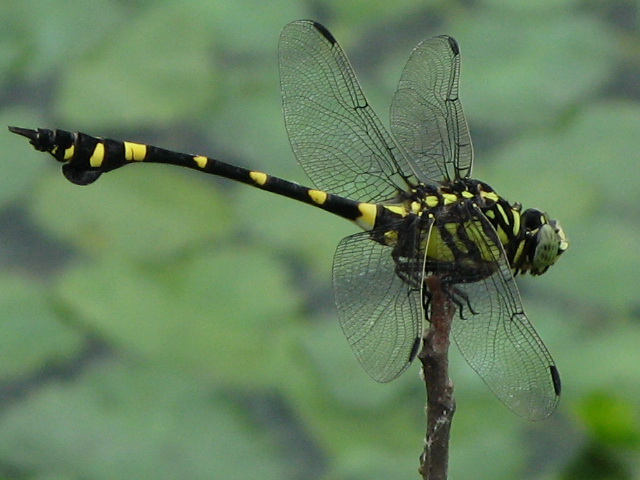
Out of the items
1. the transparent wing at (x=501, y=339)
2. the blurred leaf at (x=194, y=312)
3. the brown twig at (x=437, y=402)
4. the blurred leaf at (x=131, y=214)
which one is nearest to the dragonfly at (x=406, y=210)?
the transparent wing at (x=501, y=339)

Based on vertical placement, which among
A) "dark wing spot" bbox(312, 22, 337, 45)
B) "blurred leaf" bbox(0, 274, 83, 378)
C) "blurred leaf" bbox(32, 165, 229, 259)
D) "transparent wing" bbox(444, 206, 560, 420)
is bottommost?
"transparent wing" bbox(444, 206, 560, 420)

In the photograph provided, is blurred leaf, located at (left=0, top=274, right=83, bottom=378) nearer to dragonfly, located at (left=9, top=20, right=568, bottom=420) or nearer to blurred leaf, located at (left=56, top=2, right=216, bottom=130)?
blurred leaf, located at (left=56, top=2, right=216, bottom=130)

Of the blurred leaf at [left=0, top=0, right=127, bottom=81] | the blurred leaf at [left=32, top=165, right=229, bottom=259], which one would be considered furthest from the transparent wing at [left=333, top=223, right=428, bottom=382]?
the blurred leaf at [left=0, top=0, right=127, bottom=81]

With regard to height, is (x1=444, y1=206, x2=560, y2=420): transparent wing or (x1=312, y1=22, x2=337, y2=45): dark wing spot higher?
(x1=312, y1=22, x2=337, y2=45): dark wing spot

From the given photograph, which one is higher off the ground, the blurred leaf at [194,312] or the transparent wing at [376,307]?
the blurred leaf at [194,312]

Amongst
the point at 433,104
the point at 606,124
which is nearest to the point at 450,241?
the point at 433,104

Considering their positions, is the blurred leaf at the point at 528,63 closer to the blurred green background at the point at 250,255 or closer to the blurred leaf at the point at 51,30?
the blurred green background at the point at 250,255

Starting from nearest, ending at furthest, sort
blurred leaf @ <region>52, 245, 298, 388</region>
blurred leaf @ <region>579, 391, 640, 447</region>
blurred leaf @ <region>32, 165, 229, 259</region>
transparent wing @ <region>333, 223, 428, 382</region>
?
transparent wing @ <region>333, 223, 428, 382</region>
blurred leaf @ <region>579, 391, 640, 447</region>
blurred leaf @ <region>52, 245, 298, 388</region>
blurred leaf @ <region>32, 165, 229, 259</region>
